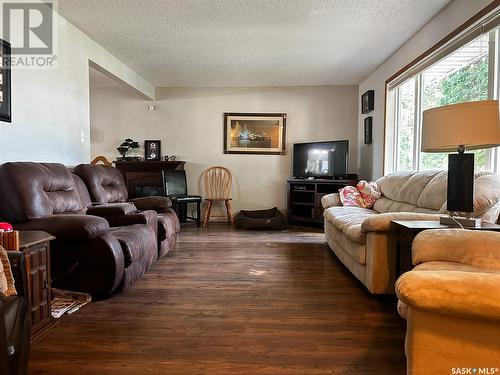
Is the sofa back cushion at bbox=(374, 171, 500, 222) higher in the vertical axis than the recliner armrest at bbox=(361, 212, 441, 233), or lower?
higher

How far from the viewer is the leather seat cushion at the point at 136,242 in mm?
2369

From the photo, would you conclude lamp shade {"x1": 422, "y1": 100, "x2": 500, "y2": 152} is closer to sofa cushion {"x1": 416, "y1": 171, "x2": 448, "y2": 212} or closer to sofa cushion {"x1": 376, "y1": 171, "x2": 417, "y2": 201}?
sofa cushion {"x1": 416, "y1": 171, "x2": 448, "y2": 212}

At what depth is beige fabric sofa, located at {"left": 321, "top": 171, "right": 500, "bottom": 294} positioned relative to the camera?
210 cm

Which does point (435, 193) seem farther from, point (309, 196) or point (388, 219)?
point (309, 196)

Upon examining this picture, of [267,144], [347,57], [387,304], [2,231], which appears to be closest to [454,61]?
[347,57]

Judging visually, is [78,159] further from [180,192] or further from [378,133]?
[378,133]

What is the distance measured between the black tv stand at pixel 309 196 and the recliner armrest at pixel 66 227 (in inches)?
148

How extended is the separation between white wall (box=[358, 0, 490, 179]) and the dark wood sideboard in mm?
3172

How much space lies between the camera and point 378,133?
187 inches

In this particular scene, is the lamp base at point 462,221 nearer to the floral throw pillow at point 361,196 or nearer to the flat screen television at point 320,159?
the floral throw pillow at point 361,196

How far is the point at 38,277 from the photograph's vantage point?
5.87 ft

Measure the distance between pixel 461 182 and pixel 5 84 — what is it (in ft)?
10.4

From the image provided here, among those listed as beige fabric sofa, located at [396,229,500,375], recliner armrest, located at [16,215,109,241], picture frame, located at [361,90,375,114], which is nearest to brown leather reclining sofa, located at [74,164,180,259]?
recliner armrest, located at [16,215,109,241]

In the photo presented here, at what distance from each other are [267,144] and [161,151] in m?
Result: 1.97
